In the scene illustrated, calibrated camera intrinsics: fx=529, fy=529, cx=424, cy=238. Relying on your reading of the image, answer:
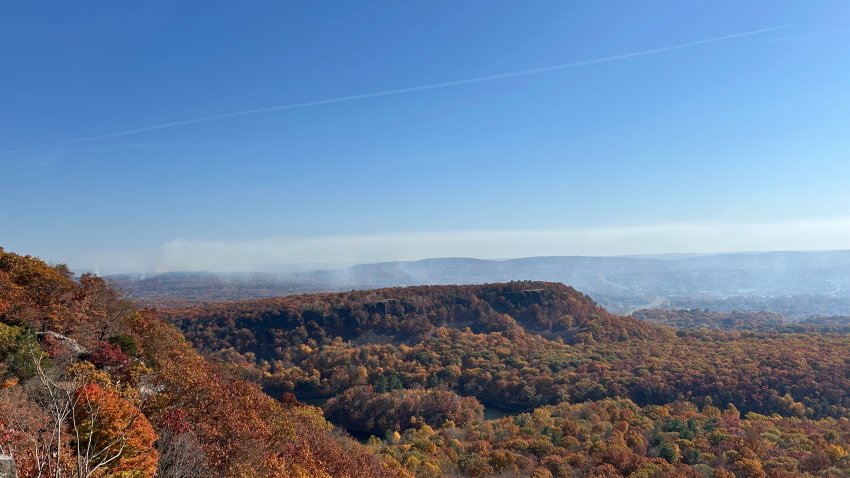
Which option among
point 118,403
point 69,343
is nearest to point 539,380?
point 69,343

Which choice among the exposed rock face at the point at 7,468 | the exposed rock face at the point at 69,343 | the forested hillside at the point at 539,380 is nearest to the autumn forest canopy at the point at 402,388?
the exposed rock face at the point at 69,343

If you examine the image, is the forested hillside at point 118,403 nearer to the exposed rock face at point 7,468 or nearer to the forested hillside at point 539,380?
Answer: the exposed rock face at point 7,468

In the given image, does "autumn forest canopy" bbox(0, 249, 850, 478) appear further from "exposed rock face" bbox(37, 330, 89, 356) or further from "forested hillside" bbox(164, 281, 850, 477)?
"forested hillside" bbox(164, 281, 850, 477)

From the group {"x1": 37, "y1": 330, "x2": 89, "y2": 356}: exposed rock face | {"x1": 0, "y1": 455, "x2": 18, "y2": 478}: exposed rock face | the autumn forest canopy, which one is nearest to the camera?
{"x1": 0, "y1": 455, "x2": 18, "y2": 478}: exposed rock face

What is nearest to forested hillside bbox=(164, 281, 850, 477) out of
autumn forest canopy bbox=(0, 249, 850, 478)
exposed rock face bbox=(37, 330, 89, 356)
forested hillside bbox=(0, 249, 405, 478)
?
autumn forest canopy bbox=(0, 249, 850, 478)

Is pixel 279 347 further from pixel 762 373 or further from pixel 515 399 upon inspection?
pixel 762 373

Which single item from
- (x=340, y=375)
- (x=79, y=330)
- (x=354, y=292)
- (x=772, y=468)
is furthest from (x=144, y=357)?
(x=354, y=292)
